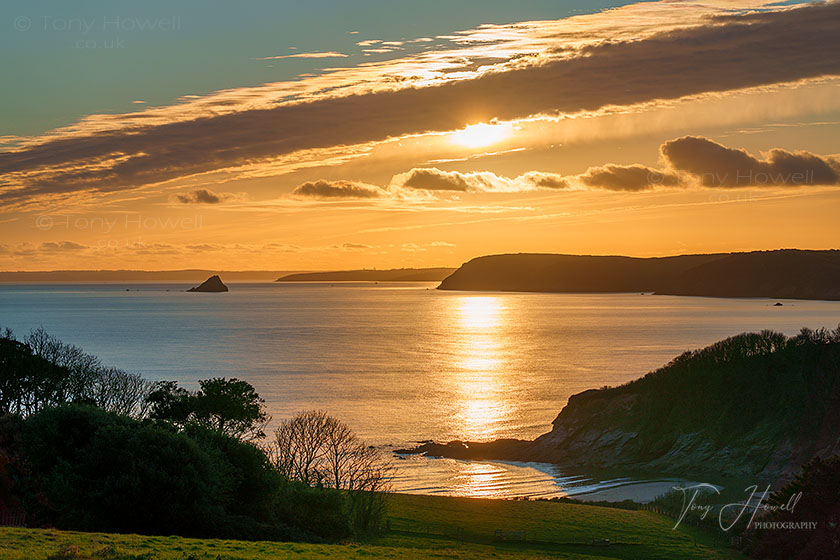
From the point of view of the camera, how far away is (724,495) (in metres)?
70.8

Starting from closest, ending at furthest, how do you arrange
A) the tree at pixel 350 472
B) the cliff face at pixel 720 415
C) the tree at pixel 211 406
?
the tree at pixel 350 472
the tree at pixel 211 406
the cliff face at pixel 720 415

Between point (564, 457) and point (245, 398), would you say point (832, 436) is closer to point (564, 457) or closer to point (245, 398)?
point (564, 457)

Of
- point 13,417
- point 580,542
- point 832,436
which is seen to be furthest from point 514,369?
point 13,417

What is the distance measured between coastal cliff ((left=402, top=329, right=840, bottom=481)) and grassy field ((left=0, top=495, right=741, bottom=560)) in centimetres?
2577

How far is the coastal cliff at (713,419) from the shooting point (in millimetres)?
79750

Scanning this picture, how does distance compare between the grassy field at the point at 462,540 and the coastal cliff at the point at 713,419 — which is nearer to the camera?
the grassy field at the point at 462,540

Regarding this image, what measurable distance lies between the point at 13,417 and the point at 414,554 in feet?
88.8

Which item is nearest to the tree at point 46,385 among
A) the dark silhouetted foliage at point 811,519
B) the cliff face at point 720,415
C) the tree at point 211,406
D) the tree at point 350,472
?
the tree at point 211,406
